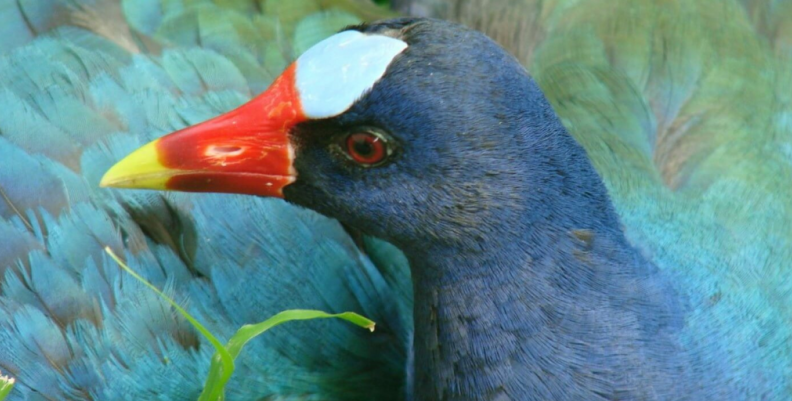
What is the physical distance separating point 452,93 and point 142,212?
0.95m

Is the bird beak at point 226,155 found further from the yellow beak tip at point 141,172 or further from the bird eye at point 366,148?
the bird eye at point 366,148

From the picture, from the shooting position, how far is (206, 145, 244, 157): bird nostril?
2.27m

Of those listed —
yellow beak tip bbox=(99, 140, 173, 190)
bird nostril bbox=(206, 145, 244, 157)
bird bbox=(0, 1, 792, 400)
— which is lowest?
bird bbox=(0, 1, 792, 400)

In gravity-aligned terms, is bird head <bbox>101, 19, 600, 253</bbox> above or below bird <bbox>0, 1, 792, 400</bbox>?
above

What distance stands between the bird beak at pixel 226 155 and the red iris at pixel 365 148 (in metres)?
0.13

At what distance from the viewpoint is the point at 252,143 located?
2.26m

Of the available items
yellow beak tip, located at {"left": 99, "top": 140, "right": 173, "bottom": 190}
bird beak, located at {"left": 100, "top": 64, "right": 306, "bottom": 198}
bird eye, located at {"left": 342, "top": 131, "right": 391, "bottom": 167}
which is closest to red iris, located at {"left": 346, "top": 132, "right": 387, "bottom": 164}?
bird eye, located at {"left": 342, "top": 131, "right": 391, "bottom": 167}

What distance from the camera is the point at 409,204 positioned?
224 centimetres

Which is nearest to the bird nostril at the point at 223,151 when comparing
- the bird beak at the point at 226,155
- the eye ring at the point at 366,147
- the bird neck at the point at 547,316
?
the bird beak at the point at 226,155

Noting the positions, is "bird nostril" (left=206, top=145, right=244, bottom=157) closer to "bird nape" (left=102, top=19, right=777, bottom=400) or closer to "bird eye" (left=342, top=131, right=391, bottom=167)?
"bird nape" (left=102, top=19, right=777, bottom=400)

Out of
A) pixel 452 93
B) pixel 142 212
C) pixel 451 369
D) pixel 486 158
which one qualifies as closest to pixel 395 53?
pixel 452 93

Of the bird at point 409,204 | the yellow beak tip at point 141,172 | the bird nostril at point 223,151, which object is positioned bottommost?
the bird at point 409,204

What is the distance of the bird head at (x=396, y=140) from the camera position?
2.14 meters

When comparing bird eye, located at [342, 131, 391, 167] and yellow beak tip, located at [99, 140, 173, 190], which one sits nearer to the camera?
bird eye, located at [342, 131, 391, 167]
